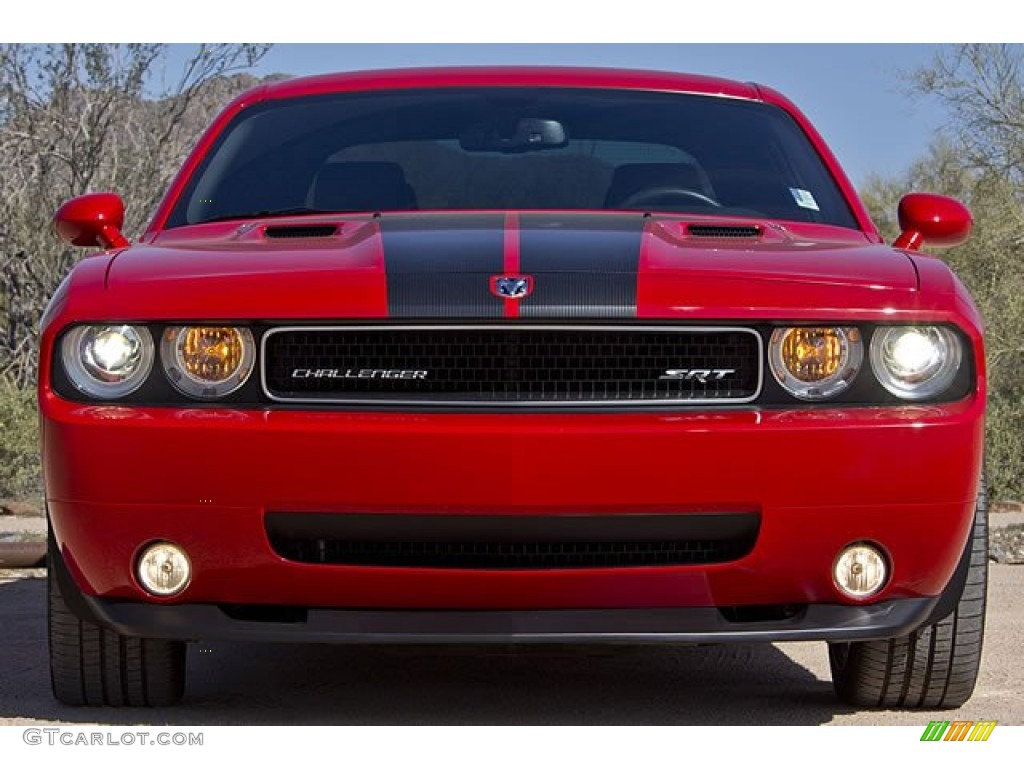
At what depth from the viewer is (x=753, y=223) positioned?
4582mm

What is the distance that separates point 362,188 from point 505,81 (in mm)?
720

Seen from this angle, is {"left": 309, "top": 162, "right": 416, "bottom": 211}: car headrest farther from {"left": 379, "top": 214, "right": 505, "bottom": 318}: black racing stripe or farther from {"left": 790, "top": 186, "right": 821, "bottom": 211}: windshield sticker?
{"left": 790, "top": 186, "right": 821, "bottom": 211}: windshield sticker

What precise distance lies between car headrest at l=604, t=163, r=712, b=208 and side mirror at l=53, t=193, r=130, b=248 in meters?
1.28

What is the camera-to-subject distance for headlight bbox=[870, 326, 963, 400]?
3836 mm

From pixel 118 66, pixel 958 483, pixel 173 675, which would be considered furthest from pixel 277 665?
pixel 118 66

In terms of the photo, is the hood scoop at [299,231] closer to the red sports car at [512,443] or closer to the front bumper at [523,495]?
the red sports car at [512,443]

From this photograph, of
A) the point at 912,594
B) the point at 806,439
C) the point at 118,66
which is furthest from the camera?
the point at 118,66

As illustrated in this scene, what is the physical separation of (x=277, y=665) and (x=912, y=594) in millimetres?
1972

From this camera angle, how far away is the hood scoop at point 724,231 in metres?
4.35

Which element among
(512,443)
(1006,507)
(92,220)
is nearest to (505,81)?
(92,220)

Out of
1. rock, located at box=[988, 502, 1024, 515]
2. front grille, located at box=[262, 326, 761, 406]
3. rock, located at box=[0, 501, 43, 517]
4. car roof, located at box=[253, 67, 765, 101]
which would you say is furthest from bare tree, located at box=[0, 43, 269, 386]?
front grille, located at box=[262, 326, 761, 406]

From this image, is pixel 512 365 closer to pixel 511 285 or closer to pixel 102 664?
pixel 511 285

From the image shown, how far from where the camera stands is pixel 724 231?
4.42 meters
